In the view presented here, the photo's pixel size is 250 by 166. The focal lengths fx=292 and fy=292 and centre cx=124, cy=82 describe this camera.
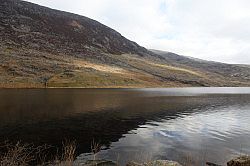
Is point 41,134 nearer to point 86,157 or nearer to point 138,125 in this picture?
point 86,157

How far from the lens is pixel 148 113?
56969 millimetres

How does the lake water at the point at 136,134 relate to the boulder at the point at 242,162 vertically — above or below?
below

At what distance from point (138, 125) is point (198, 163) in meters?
19.6

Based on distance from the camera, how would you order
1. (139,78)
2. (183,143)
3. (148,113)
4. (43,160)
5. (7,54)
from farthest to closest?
(139,78), (7,54), (148,113), (183,143), (43,160)

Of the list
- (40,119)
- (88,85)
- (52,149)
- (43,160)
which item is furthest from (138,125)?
(88,85)

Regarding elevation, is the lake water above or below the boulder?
below

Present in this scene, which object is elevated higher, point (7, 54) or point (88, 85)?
point (7, 54)

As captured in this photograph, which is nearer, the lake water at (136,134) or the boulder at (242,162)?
the boulder at (242,162)

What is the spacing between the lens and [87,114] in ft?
171

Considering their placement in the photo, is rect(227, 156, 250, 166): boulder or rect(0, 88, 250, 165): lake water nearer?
rect(227, 156, 250, 166): boulder

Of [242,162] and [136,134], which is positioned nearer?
[242,162]

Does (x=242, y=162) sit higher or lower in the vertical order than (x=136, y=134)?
higher

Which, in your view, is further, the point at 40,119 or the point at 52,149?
the point at 40,119

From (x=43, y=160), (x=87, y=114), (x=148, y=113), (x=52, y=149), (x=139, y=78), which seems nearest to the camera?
(x=43, y=160)
